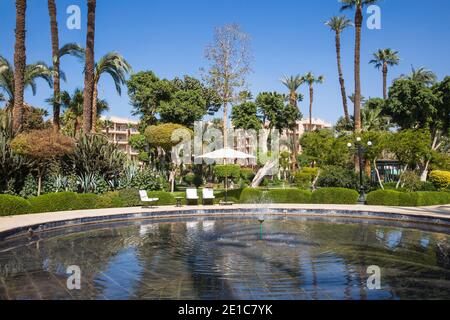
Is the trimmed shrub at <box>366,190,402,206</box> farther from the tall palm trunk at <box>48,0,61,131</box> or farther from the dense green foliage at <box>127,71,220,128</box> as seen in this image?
the dense green foliage at <box>127,71,220,128</box>

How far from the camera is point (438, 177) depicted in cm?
2805

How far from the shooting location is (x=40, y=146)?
16781 mm

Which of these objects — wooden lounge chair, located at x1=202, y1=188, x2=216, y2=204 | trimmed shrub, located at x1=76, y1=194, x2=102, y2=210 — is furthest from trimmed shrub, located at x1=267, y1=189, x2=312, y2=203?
trimmed shrub, located at x1=76, y1=194, x2=102, y2=210

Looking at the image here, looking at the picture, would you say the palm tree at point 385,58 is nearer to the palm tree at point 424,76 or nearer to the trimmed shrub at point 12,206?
the palm tree at point 424,76

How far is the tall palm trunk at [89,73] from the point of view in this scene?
22625mm

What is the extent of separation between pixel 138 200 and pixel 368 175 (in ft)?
63.6

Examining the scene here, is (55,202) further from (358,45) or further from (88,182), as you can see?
(358,45)

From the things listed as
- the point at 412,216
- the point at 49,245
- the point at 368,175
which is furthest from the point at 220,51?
the point at 49,245

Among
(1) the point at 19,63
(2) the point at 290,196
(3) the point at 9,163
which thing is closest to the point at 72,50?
(1) the point at 19,63

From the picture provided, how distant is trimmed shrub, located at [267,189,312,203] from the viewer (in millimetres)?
21625

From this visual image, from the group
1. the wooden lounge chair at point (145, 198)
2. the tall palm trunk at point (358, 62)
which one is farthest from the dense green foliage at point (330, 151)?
the wooden lounge chair at point (145, 198)

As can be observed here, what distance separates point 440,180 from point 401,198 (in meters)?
10.2

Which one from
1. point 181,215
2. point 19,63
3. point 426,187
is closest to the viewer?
point 181,215
